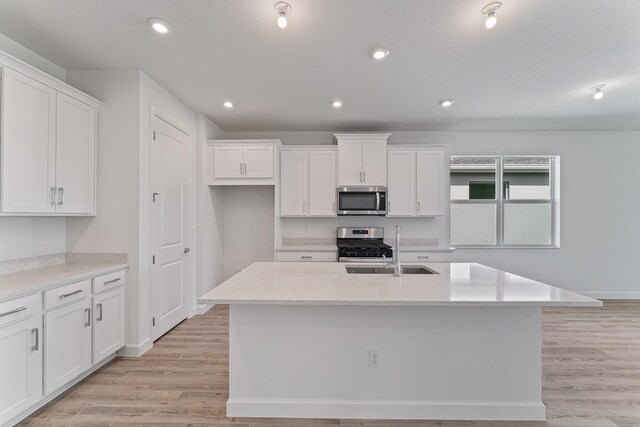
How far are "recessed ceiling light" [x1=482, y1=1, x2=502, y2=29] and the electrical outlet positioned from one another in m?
2.32

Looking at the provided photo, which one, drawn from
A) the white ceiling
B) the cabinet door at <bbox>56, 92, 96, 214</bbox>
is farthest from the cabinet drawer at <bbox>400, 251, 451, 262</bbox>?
the cabinet door at <bbox>56, 92, 96, 214</bbox>

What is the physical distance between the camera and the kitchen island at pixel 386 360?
1.97m

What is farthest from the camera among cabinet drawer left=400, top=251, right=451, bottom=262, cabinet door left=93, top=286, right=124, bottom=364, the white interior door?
cabinet drawer left=400, top=251, right=451, bottom=262

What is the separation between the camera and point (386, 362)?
1994 mm

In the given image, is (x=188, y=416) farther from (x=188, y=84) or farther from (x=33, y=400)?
(x=188, y=84)

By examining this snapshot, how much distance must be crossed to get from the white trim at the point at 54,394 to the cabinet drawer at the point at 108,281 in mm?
670

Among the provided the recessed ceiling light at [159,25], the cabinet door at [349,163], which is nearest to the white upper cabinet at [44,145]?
the recessed ceiling light at [159,25]

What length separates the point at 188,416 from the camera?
6.61 feet

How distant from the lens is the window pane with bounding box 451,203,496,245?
4910mm

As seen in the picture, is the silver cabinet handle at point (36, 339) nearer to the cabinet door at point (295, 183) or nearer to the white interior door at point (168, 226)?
the white interior door at point (168, 226)

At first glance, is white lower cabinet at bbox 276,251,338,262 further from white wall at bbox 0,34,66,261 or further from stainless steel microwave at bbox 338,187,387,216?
white wall at bbox 0,34,66,261

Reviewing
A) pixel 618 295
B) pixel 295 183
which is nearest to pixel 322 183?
pixel 295 183

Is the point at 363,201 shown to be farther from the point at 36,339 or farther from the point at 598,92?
the point at 36,339

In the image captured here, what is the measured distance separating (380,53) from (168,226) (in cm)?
283
